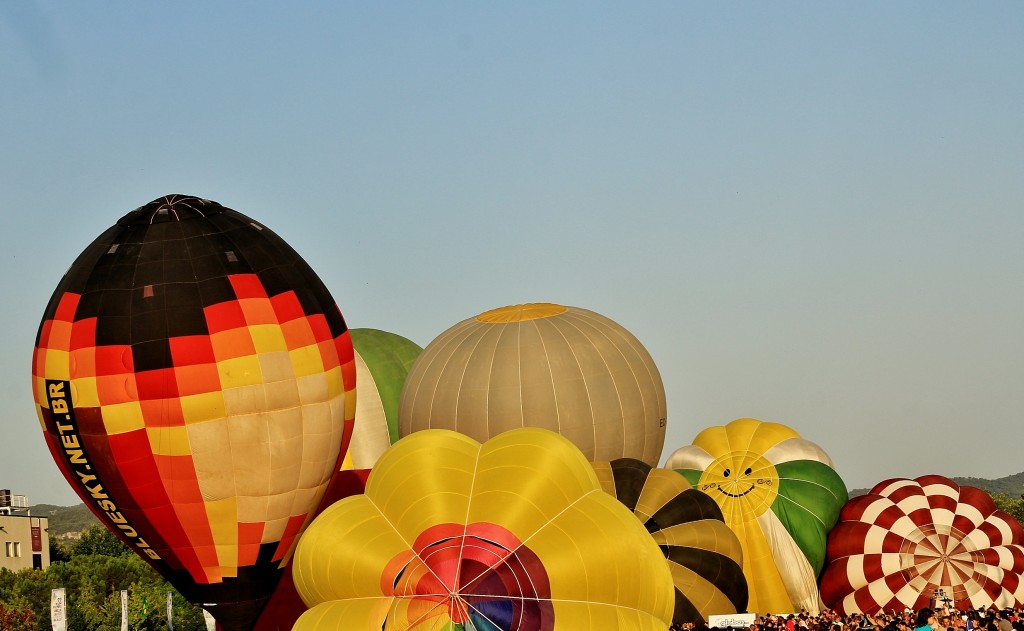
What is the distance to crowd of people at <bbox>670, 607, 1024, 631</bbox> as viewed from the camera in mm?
16109

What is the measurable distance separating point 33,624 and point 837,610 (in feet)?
76.7

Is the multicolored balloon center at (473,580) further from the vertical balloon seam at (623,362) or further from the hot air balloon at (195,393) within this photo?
the vertical balloon seam at (623,362)

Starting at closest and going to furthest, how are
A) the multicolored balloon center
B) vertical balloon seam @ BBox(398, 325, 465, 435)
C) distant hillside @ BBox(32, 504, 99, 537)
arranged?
1. the multicolored balloon center
2. vertical balloon seam @ BBox(398, 325, 465, 435)
3. distant hillside @ BBox(32, 504, 99, 537)

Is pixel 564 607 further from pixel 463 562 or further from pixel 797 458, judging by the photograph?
pixel 797 458

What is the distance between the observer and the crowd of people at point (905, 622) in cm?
1611

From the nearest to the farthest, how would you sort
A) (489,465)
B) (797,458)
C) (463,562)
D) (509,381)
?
(463,562) → (489,465) → (509,381) → (797,458)

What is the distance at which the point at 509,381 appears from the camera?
73.0 feet

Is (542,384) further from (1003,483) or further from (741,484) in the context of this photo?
(1003,483)

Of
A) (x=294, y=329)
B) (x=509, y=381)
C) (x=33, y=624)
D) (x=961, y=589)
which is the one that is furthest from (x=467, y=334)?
(x=33, y=624)

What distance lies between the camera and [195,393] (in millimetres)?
17578

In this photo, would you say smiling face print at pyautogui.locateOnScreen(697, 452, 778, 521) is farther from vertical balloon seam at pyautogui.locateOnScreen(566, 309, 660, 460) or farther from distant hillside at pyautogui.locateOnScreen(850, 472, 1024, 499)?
distant hillside at pyautogui.locateOnScreen(850, 472, 1024, 499)

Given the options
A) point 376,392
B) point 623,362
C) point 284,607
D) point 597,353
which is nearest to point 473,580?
point 284,607

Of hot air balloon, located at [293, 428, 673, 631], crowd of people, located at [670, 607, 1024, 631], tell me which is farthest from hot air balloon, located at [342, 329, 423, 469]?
hot air balloon, located at [293, 428, 673, 631]

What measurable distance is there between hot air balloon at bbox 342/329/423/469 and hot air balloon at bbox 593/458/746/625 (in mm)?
6328
